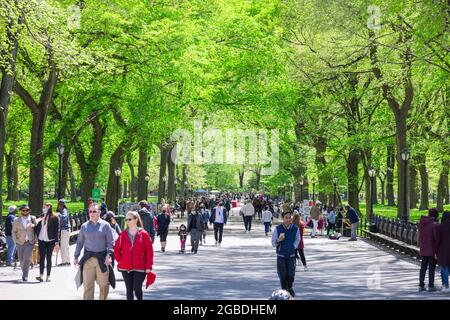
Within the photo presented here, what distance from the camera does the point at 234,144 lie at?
277 feet

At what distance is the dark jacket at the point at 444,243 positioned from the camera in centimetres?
1900

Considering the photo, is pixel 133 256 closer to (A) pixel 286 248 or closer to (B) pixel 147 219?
(A) pixel 286 248

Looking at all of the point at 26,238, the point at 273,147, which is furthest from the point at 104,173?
the point at 26,238

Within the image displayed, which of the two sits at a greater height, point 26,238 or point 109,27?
point 109,27

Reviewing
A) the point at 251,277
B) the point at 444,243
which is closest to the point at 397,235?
the point at 251,277

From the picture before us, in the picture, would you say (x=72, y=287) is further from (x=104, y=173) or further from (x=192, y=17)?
(x=104, y=173)

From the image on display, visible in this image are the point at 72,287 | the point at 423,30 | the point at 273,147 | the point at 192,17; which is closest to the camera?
the point at 72,287

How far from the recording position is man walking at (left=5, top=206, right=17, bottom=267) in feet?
78.5

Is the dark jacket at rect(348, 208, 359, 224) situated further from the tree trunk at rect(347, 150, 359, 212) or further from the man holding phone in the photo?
the man holding phone

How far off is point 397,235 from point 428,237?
1555 cm

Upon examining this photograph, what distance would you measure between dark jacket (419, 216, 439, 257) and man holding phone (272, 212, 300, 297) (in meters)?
4.02

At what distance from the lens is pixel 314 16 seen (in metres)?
44.8

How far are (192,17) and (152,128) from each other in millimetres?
8299

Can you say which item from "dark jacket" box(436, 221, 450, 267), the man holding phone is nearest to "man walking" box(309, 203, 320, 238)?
"dark jacket" box(436, 221, 450, 267)
